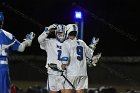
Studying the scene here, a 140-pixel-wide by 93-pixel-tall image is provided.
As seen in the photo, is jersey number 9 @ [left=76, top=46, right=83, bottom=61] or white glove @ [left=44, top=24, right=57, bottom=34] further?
white glove @ [left=44, top=24, right=57, bottom=34]

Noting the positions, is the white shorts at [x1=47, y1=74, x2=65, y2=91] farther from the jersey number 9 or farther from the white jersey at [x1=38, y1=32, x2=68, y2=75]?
the jersey number 9

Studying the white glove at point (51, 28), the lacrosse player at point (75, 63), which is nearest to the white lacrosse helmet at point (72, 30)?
the lacrosse player at point (75, 63)

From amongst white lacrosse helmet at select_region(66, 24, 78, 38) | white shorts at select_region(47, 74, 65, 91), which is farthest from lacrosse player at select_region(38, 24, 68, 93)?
white lacrosse helmet at select_region(66, 24, 78, 38)

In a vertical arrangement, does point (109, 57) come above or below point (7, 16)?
below

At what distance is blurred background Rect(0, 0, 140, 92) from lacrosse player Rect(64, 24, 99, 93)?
5850 millimetres

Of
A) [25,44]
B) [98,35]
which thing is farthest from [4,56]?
[98,35]

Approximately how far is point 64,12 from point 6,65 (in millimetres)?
9955

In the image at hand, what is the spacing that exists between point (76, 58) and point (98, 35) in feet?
26.3

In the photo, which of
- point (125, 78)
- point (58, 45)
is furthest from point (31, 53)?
point (58, 45)

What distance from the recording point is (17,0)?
1867cm

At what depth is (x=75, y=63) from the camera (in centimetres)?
920

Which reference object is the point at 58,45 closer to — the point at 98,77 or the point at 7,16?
the point at 98,77

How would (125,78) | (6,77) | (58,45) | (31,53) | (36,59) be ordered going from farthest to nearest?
1. (31,53)
2. (36,59)
3. (125,78)
4. (58,45)
5. (6,77)

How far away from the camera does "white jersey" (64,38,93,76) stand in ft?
30.1
